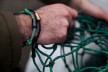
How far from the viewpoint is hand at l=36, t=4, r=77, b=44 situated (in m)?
0.67

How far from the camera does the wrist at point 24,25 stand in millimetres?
643

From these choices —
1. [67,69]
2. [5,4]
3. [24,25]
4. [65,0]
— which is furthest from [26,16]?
[5,4]

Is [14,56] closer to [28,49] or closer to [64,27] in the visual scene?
[64,27]

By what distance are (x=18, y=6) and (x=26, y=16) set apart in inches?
21.8

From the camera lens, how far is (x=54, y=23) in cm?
69

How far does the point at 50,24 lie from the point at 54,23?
0.04 feet

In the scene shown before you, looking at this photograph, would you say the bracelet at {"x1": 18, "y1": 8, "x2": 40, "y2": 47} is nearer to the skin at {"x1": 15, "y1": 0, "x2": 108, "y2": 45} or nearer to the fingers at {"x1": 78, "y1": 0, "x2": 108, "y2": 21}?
the skin at {"x1": 15, "y1": 0, "x2": 108, "y2": 45}

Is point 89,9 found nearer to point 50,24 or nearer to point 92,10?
point 92,10

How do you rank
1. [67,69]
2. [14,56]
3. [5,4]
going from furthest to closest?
[5,4] → [67,69] → [14,56]

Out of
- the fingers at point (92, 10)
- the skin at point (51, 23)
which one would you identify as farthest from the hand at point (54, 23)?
the fingers at point (92, 10)

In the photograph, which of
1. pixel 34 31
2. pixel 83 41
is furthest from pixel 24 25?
pixel 83 41

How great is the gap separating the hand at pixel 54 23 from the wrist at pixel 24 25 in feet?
0.10

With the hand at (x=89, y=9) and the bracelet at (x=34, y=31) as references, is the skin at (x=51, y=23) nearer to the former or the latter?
the bracelet at (x=34, y=31)

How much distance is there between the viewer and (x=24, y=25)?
0.65 m
